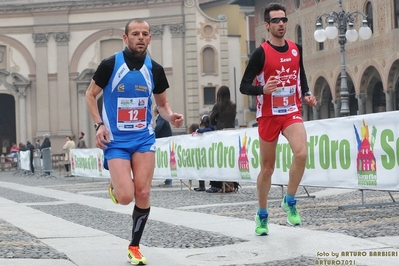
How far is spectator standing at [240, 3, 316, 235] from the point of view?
8.99m

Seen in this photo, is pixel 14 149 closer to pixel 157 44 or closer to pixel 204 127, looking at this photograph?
pixel 157 44

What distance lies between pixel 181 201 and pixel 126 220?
4.01 meters

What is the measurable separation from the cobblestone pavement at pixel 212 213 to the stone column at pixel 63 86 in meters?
33.6

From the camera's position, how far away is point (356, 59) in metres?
38.5

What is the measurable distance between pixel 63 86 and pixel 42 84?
1102 millimetres

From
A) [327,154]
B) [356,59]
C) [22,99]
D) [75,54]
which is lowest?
[327,154]

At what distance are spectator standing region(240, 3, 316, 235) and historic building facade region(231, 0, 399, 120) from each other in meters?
26.0

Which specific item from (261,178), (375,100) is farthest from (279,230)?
(375,100)

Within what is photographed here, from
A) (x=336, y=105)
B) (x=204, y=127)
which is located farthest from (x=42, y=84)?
(x=204, y=127)

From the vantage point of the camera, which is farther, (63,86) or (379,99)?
(63,86)

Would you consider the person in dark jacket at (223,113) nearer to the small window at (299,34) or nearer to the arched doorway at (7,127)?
the small window at (299,34)

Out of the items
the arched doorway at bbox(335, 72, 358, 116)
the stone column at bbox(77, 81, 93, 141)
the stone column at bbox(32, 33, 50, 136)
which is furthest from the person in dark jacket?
the stone column at bbox(32, 33, 50, 136)

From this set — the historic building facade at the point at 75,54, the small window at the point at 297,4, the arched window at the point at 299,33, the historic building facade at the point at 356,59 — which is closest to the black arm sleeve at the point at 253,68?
the historic building facade at the point at 356,59

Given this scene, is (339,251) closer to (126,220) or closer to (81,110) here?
(126,220)
